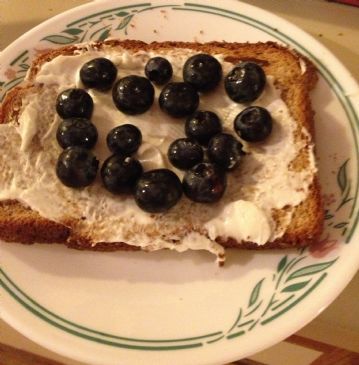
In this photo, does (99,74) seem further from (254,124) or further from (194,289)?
(194,289)

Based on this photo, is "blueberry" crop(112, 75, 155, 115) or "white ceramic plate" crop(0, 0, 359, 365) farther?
"blueberry" crop(112, 75, 155, 115)

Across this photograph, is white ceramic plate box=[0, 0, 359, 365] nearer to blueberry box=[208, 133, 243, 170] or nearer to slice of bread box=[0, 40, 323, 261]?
slice of bread box=[0, 40, 323, 261]

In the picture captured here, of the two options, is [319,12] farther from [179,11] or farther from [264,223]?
[264,223]

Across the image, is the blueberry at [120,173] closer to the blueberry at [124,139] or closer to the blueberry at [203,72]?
the blueberry at [124,139]

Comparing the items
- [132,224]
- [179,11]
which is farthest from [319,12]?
[132,224]

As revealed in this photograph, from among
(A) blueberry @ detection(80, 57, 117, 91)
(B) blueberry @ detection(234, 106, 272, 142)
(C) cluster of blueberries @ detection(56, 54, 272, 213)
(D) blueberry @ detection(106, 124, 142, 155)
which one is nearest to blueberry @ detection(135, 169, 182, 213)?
(C) cluster of blueberries @ detection(56, 54, 272, 213)

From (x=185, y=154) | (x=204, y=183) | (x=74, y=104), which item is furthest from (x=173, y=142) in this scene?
(x=74, y=104)
